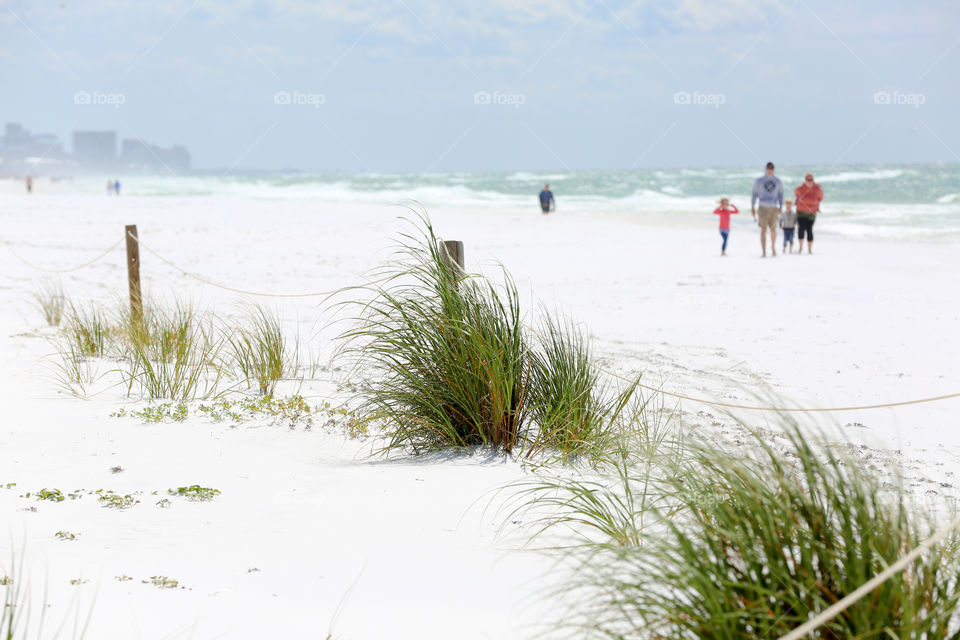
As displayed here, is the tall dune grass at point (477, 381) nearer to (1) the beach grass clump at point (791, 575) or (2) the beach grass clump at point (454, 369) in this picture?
(2) the beach grass clump at point (454, 369)

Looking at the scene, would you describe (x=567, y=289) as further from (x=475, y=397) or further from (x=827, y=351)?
(x=475, y=397)

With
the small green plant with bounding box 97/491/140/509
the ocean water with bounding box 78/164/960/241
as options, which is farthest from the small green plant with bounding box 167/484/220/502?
the ocean water with bounding box 78/164/960/241

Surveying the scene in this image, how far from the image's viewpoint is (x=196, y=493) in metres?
4.02

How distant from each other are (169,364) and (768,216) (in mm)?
12639

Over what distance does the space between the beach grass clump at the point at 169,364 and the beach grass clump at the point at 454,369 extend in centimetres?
166

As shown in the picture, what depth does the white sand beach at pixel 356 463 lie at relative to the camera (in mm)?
2975

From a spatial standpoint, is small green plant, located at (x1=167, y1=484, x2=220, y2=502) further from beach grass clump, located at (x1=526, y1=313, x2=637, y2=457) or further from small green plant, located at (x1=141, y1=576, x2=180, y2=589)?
beach grass clump, located at (x1=526, y1=313, x2=637, y2=457)

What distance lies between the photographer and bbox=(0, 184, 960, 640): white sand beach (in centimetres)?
297

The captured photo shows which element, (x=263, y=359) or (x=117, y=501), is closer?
(x=117, y=501)

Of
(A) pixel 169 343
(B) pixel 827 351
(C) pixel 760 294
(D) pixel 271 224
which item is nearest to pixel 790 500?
(A) pixel 169 343

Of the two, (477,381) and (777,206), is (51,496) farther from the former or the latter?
(777,206)

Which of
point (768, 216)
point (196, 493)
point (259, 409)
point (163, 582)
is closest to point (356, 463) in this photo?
point (196, 493)

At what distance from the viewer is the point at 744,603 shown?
7.02ft

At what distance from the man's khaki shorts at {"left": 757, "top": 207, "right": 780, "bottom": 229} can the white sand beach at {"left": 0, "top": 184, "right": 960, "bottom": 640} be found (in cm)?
246
